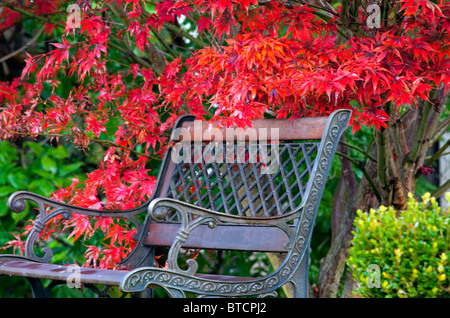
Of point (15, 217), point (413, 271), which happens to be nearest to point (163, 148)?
point (413, 271)

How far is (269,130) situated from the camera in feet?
7.14

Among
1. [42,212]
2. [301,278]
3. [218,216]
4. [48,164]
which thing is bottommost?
[48,164]

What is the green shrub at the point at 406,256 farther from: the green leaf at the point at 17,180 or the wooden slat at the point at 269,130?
the green leaf at the point at 17,180

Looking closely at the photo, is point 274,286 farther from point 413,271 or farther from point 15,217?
point 15,217

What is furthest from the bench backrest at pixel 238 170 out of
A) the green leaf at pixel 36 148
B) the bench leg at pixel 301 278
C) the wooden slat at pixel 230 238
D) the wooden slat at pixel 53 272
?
the green leaf at pixel 36 148

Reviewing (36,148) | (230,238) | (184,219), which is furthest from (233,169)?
(36,148)

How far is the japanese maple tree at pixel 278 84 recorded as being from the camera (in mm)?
1873

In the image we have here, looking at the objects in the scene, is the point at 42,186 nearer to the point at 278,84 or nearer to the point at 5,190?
the point at 5,190

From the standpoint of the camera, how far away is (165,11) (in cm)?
220

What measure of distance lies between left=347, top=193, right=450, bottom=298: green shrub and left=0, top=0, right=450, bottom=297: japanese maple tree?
0.46 meters

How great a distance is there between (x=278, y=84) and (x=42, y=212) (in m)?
1.04

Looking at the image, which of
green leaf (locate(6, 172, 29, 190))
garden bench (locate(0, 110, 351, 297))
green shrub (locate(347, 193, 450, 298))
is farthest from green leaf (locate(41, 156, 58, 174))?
green shrub (locate(347, 193, 450, 298))

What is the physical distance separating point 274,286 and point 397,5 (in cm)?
123

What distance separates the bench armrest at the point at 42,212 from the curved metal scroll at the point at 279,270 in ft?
2.13
